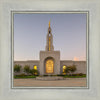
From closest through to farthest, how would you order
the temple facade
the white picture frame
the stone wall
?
the white picture frame < the temple facade < the stone wall

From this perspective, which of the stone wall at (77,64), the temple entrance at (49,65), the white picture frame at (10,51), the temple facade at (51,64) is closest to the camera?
the white picture frame at (10,51)

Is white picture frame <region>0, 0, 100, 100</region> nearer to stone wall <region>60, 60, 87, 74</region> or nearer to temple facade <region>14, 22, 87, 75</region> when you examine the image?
temple facade <region>14, 22, 87, 75</region>

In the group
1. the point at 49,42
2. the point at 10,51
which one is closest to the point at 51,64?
the point at 49,42

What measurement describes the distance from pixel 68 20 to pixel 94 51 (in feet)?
44.6

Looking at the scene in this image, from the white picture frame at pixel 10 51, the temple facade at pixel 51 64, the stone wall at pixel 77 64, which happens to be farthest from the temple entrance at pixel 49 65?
the white picture frame at pixel 10 51

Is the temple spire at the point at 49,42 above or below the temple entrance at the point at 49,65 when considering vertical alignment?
above

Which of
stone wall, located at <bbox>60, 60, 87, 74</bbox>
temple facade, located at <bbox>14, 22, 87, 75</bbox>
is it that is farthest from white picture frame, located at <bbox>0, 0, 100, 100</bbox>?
stone wall, located at <bbox>60, 60, 87, 74</bbox>

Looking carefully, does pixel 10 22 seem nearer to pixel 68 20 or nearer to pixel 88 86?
pixel 88 86

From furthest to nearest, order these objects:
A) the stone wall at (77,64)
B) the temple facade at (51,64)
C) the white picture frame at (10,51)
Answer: the stone wall at (77,64)
the temple facade at (51,64)
the white picture frame at (10,51)

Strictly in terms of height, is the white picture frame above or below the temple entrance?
above

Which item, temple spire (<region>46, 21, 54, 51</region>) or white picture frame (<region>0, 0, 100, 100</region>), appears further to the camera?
temple spire (<region>46, 21, 54, 51</region>)

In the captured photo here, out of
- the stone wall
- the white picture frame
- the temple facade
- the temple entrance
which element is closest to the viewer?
the white picture frame

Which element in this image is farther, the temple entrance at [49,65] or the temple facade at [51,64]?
the temple entrance at [49,65]

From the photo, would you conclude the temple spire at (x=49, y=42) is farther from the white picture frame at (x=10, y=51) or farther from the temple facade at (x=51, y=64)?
the white picture frame at (x=10, y=51)
